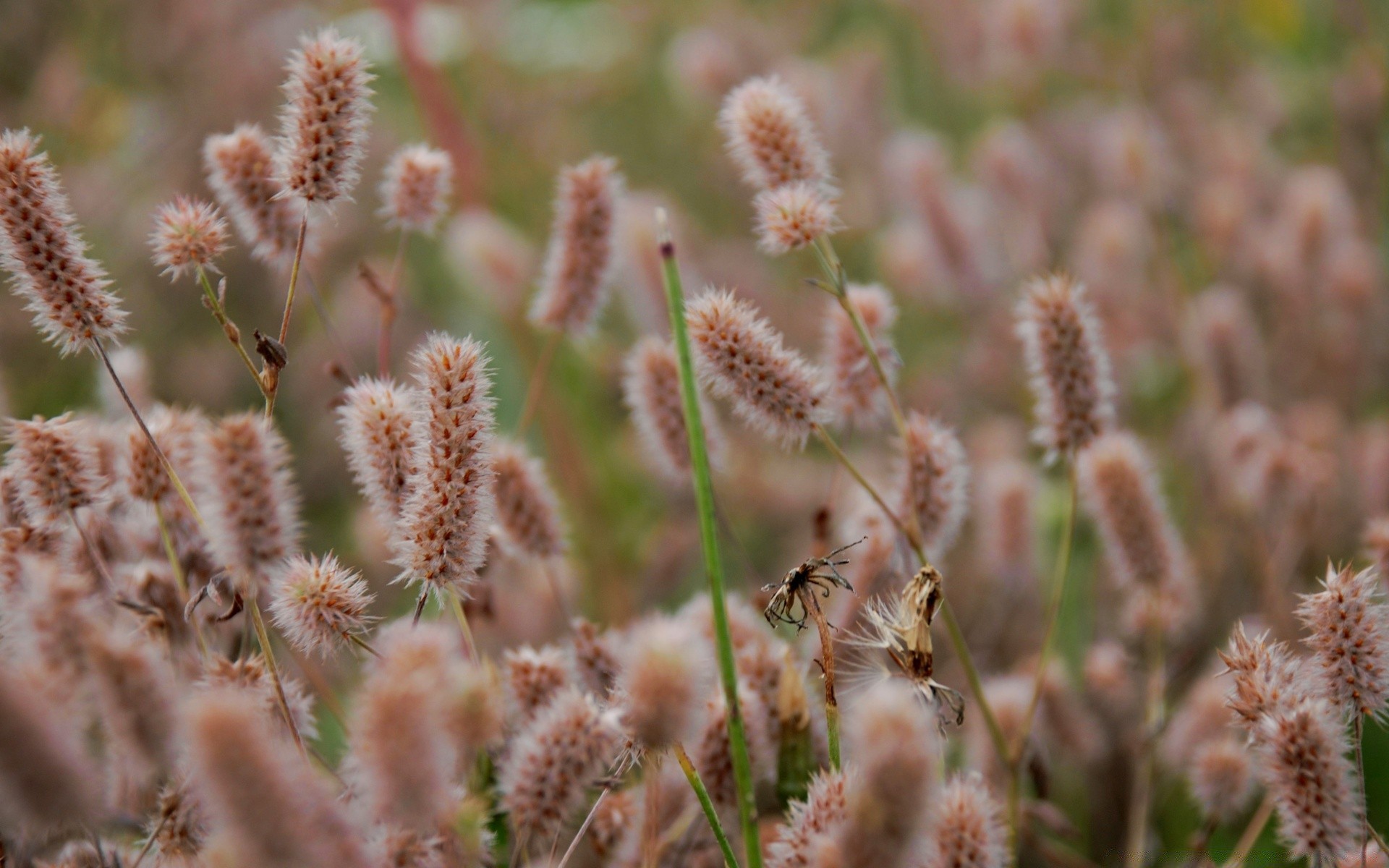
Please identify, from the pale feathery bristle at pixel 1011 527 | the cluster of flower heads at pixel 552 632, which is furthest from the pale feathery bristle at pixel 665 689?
the pale feathery bristle at pixel 1011 527

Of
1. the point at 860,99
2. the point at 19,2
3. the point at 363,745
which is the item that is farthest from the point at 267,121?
the point at 363,745

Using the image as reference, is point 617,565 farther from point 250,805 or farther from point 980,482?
point 250,805

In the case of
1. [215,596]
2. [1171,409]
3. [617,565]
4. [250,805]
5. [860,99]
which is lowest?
[250,805]

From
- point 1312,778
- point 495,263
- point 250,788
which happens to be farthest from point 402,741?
point 495,263

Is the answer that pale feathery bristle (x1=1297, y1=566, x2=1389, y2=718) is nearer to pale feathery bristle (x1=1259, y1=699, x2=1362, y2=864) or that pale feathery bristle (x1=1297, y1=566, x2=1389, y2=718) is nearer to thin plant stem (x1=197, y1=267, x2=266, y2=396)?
pale feathery bristle (x1=1259, y1=699, x2=1362, y2=864)

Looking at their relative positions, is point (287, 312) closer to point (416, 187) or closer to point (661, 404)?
point (416, 187)

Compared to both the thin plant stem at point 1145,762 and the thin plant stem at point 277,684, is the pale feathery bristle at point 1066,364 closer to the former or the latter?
the thin plant stem at point 1145,762

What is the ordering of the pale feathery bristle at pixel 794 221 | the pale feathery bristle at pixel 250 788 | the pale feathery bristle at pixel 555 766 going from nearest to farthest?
the pale feathery bristle at pixel 250 788 < the pale feathery bristle at pixel 555 766 < the pale feathery bristle at pixel 794 221
